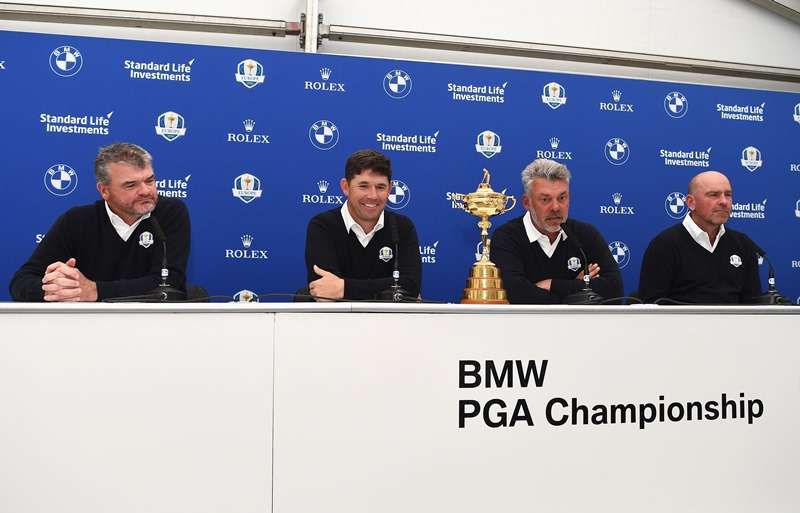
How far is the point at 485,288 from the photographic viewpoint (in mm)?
2402

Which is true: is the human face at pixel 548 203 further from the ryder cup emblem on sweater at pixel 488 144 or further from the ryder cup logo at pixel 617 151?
the ryder cup logo at pixel 617 151

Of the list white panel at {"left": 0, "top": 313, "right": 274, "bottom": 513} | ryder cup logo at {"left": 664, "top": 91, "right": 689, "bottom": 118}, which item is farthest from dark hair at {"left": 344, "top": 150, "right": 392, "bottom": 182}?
ryder cup logo at {"left": 664, "top": 91, "right": 689, "bottom": 118}

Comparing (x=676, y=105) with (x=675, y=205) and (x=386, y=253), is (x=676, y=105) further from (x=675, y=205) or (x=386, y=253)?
(x=386, y=253)

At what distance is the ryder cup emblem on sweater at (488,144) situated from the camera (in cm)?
415

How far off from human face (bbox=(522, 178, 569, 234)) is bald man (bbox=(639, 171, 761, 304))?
53 centimetres

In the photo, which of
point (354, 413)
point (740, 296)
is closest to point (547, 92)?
point (740, 296)

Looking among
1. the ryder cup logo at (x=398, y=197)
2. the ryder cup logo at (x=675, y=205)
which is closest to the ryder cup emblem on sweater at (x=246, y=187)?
the ryder cup logo at (x=398, y=197)

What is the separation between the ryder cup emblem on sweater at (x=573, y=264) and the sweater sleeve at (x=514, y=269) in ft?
0.69

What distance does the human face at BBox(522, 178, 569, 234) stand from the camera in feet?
9.68

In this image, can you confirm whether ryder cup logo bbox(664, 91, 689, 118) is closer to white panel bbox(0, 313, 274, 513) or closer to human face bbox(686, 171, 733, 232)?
human face bbox(686, 171, 733, 232)

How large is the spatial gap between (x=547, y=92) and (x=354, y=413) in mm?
3032

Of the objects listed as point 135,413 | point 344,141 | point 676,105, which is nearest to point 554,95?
point 676,105

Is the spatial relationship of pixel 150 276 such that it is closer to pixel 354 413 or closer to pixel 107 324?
pixel 107 324

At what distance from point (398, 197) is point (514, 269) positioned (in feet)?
4.39
